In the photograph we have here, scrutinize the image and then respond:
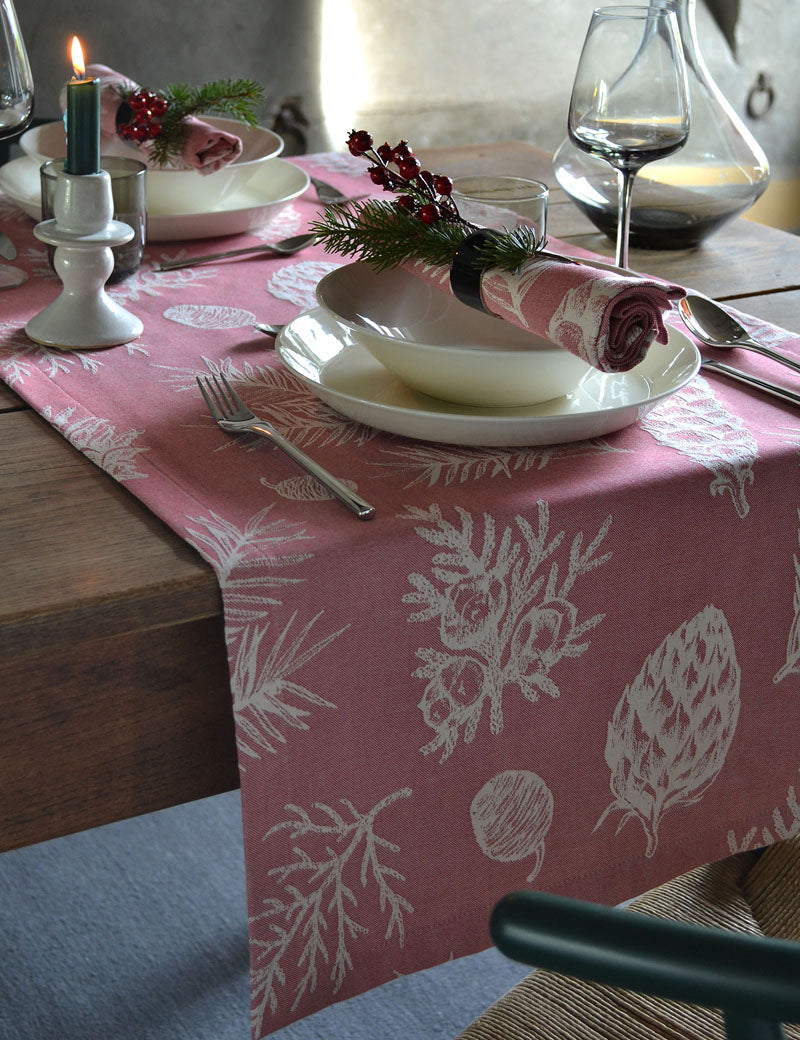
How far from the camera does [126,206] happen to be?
962 millimetres

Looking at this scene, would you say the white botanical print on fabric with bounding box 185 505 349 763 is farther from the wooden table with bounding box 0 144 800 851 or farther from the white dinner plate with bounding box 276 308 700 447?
the white dinner plate with bounding box 276 308 700 447

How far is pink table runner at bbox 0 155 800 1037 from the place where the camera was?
23.3 inches

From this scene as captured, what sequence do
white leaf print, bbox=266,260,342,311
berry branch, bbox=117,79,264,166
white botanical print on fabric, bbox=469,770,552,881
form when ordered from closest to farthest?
white botanical print on fabric, bbox=469,770,552,881
white leaf print, bbox=266,260,342,311
berry branch, bbox=117,79,264,166

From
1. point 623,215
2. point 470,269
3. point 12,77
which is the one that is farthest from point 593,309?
point 12,77

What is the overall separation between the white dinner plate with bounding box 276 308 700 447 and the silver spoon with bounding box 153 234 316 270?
27 cm

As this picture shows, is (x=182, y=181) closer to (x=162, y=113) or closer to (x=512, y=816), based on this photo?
(x=162, y=113)

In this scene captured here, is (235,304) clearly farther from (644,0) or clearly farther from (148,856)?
(644,0)

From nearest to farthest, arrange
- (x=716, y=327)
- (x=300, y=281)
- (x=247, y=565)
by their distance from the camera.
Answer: (x=247, y=565) → (x=716, y=327) → (x=300, y=281)

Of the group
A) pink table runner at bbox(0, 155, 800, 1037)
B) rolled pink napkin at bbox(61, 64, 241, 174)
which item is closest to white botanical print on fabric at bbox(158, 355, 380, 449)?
pink table runner at bbox(0, 155, 800, 1037)

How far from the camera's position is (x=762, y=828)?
2.50 feet

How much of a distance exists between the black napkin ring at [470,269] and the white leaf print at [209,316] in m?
0.24

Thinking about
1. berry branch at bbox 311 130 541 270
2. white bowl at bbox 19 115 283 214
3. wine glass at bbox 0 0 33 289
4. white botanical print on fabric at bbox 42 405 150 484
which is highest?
wine glass at bbox 0 0 33 289

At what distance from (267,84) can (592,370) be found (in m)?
2.17

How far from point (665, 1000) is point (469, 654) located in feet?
0.77
